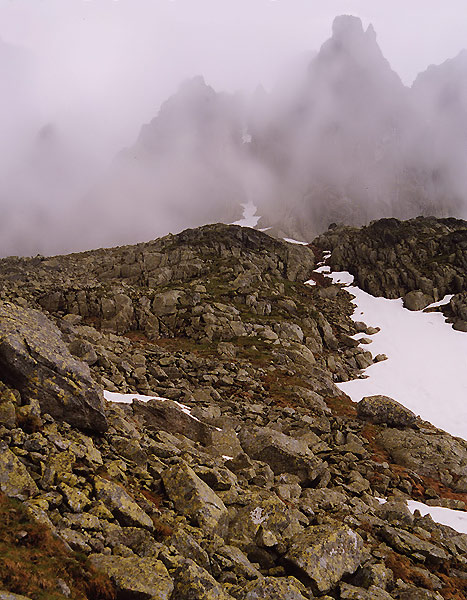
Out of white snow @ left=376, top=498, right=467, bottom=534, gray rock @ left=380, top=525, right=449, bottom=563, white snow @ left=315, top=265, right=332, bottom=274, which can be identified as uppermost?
white snow @ left=315, top=265, right=332, bottom=274

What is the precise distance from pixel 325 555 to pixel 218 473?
17.0ft

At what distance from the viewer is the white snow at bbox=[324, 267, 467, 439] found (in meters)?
48.0

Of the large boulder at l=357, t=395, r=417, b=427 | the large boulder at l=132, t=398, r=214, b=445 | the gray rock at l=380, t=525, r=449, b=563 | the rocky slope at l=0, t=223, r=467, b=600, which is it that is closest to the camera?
the rocky slope at l=0, t=223, r=467, b=600

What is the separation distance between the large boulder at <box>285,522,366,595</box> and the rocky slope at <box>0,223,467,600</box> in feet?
0.16

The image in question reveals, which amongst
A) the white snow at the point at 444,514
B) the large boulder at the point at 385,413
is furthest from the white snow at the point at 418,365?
the white snow at the point at 444,514

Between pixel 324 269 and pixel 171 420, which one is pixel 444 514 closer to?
pixel 171 420

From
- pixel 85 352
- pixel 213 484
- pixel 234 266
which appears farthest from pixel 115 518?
pixel 234 266

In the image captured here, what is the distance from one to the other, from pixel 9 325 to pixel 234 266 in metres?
74.1

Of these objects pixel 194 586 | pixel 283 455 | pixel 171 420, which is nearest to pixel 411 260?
pixel 283 455

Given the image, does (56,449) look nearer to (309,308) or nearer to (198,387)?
(198,387)

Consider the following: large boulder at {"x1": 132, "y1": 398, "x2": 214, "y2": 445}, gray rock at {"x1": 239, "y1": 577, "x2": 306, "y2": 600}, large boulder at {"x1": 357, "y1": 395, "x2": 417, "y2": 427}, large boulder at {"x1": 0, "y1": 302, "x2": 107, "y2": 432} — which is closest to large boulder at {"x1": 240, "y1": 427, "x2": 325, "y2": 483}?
large boulder at {"x1": 132, "y1": 398, "x2": 214, "y2": 445}

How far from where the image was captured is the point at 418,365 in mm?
61906

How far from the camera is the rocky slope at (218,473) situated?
30.0 ft

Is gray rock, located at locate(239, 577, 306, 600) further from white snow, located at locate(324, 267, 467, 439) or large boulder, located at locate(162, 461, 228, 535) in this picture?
white snow, located at locate(324, 267, 467, 439)
